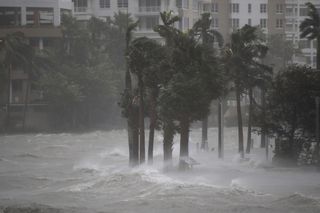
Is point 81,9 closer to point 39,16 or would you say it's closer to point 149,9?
point 149,9

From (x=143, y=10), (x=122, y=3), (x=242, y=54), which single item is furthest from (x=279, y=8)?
(x=242, y=54)

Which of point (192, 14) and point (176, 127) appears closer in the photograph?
point (176, 127)

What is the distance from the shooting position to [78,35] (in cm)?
10669

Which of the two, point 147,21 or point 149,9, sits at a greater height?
point 149,9

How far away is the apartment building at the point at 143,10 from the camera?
113 m

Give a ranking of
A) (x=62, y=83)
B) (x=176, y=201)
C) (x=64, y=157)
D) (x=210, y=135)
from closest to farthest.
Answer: (x=176, y=201) < (x=64, y=157) < (x=210, y=135) < (x=62, y=83)

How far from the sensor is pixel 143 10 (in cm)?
11425

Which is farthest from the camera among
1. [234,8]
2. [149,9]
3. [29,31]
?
[234,8]

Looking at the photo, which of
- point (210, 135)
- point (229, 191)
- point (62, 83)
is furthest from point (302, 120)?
point (62, 83)

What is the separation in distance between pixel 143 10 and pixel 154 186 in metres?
76.6

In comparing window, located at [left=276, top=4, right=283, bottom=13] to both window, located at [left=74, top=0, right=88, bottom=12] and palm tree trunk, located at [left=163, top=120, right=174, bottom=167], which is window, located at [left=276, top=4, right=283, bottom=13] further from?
palm tree trunk, located at [left=163, top=120, right=174, bottom=167]

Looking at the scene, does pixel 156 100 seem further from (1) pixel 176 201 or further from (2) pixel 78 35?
(2) pixel 78 35

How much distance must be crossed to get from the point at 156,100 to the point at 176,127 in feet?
5.99

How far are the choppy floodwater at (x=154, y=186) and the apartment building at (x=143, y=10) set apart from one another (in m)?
50.4
